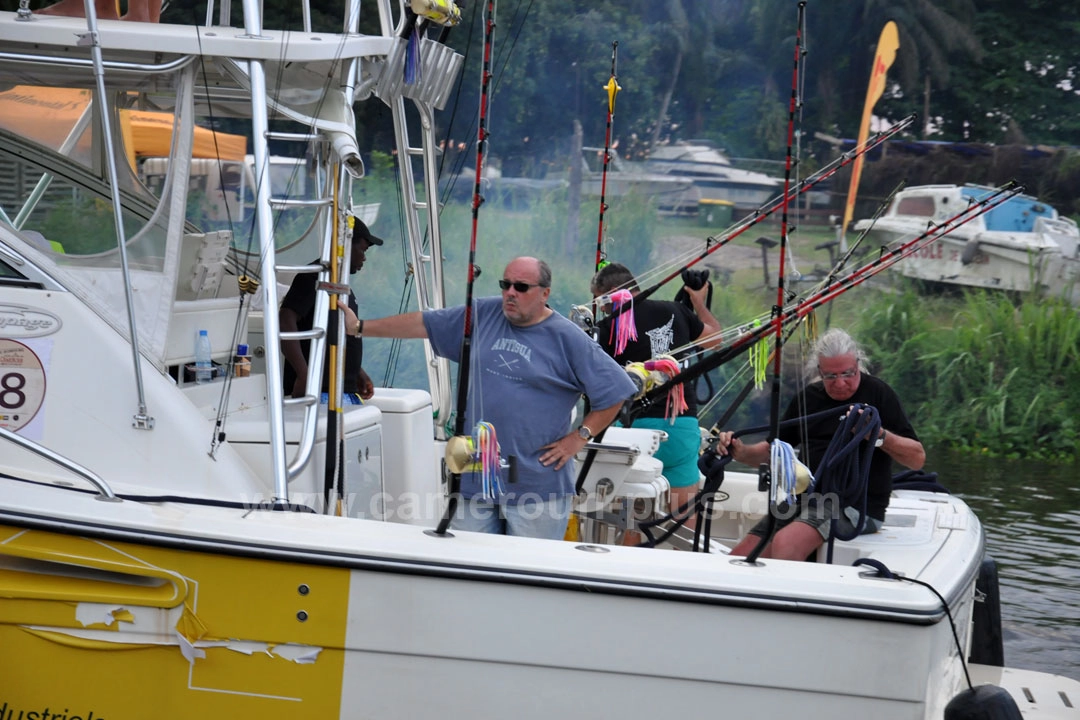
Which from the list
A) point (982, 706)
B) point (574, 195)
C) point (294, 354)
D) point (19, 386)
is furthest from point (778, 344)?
point (574, 195)

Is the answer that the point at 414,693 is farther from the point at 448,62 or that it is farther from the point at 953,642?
the point at 448,62

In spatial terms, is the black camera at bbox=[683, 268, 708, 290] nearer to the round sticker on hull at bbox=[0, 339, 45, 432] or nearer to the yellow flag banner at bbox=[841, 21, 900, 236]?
the round sticker on hull at bbox=[0, 339, 45, 432]

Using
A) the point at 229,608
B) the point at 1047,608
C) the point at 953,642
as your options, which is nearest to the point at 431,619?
the point at 229,608

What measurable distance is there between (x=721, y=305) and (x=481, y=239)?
10.2 feet

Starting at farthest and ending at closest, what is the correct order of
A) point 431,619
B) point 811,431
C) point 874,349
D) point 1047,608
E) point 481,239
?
point 481,239 < point 874,349 < point 1047,608 < point 811,431 < point 431,619

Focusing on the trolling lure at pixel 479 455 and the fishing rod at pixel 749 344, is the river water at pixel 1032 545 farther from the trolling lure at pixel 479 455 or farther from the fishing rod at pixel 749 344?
the trolling lure at pixel 479 455

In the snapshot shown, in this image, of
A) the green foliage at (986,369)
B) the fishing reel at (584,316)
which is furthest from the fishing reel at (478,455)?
the green foliage at (986,369)

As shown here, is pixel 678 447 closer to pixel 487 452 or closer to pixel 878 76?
pixel 487 452

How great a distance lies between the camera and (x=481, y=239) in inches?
586

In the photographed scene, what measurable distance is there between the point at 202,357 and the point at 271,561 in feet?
3.33

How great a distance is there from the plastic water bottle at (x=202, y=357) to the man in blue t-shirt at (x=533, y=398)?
912mm

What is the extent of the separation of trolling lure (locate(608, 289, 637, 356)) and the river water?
2443 mm

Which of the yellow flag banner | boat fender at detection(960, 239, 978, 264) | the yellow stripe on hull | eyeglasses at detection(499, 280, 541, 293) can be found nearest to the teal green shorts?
eyeglasses at detection(499, 280, 541, 293)

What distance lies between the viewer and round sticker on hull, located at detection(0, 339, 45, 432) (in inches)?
144
